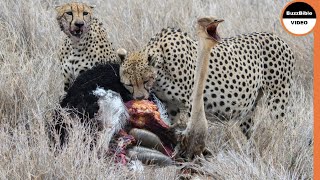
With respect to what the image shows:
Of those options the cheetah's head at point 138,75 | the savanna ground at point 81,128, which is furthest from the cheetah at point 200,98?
the cheetah's head at point 138,75

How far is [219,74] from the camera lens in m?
6.21

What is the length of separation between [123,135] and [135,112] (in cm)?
18

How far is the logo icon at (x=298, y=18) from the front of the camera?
485 cm

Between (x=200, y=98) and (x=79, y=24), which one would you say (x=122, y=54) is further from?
(x=200, y=98)

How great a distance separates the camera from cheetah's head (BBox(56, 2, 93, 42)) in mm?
6145

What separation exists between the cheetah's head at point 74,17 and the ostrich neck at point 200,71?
148 cm

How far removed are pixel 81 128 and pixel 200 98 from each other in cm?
67

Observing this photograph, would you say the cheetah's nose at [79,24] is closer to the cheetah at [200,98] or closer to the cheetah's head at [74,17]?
the cheetah's head at [74,17]

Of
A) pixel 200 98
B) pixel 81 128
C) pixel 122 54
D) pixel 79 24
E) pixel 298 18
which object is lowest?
pixel 81 128

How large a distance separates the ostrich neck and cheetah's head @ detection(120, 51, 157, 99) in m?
0.61

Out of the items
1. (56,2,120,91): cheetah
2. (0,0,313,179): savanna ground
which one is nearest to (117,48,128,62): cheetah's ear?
(56,2,120,91): cheetah

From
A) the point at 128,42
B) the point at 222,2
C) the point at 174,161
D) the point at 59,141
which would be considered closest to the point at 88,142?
the point at 59,141

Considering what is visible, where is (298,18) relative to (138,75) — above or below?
above

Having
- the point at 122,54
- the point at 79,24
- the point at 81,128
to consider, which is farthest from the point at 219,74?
the point at 81,128
